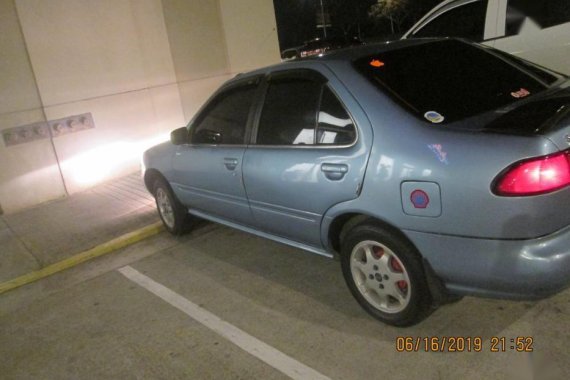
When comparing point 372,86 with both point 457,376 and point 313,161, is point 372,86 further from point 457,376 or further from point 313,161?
point 457,376

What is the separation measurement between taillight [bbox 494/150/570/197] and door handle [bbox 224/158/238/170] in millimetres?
2110

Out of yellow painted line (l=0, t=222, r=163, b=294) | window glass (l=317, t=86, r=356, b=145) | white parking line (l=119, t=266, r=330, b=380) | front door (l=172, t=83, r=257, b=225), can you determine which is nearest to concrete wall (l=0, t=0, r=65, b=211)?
yellow painted line (l=0, t=222, r=163, b=294)

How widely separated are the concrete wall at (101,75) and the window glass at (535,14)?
511cm

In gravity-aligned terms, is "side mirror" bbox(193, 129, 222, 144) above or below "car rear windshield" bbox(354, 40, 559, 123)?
below

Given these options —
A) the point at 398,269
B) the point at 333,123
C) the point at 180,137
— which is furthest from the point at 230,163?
the point at 398,269

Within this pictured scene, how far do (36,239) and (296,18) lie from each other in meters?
35.6

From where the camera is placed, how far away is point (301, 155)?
329 cm

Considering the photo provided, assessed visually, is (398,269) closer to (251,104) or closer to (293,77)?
(293,77)

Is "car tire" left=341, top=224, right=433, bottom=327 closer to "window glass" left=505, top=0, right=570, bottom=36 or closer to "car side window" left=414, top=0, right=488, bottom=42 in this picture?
"window glass" left=505, top=0, right=570, bottom=36

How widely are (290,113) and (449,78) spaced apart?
3.49ft

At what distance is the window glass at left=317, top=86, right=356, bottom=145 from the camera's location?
3000 mm

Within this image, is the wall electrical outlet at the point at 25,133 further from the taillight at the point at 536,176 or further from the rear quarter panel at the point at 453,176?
the taillight at the point at 536,176

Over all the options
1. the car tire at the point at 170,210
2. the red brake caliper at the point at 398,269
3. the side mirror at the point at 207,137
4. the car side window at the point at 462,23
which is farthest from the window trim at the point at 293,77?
the car side window at the point at 462,23

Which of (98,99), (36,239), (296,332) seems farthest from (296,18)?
(296,332)
